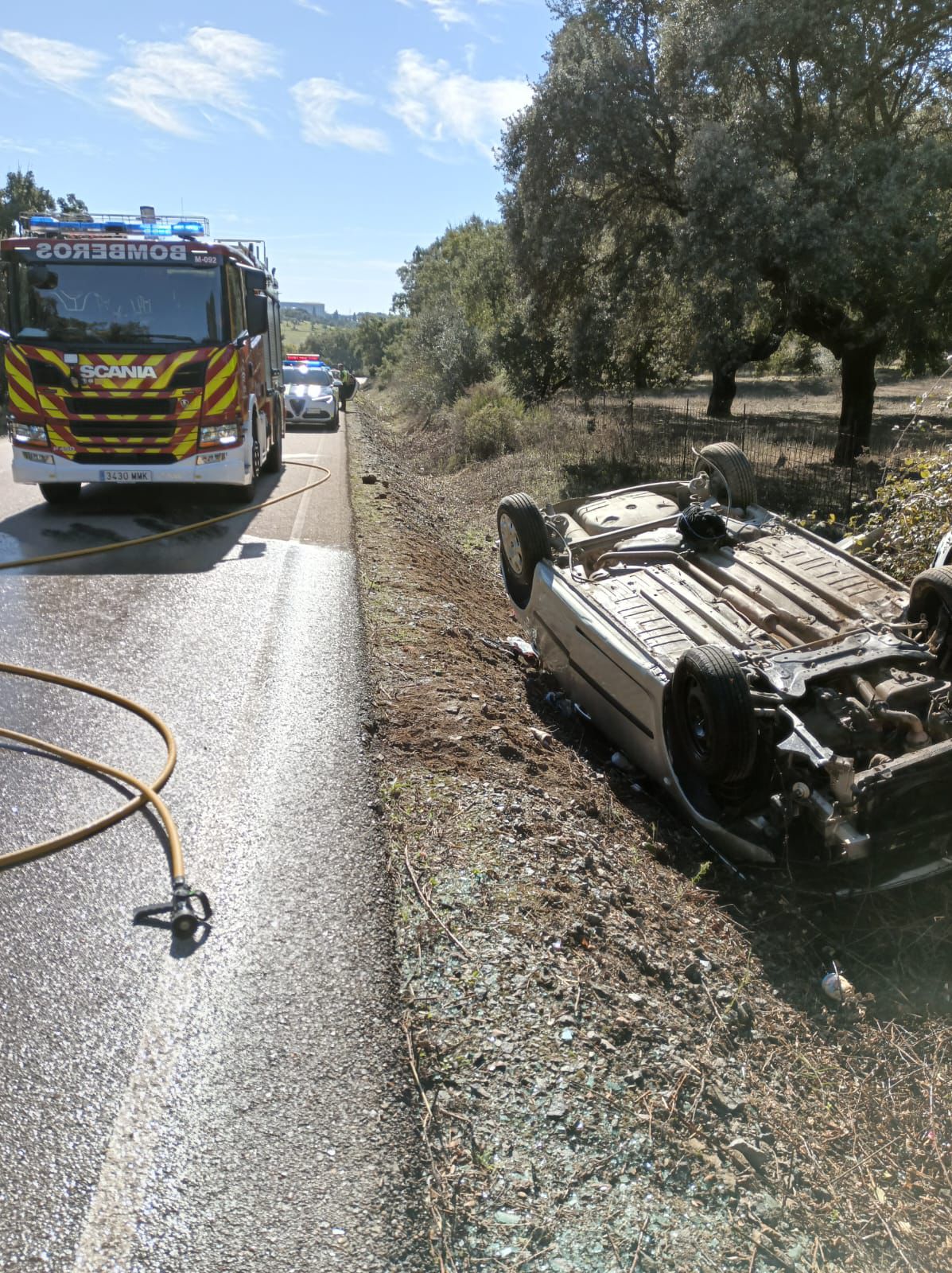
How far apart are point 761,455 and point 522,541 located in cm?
1122

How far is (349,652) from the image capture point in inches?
271

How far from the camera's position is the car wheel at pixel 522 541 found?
712cm

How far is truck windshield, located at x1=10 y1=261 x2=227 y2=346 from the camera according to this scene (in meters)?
10.5

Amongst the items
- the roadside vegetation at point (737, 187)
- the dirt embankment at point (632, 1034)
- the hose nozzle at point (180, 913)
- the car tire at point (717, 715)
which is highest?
the roadside vegetation at point (737, 187)

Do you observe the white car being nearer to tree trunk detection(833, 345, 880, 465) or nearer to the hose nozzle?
tree trunk detection(833, 345, 880, 465)

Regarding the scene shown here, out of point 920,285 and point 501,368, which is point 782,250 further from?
point 501,368

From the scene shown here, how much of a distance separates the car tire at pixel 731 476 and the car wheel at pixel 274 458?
30.8ft

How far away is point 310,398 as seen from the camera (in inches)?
1054

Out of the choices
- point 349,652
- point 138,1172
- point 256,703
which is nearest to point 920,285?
point 349,652

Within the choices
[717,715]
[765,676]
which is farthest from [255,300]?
[717,715]

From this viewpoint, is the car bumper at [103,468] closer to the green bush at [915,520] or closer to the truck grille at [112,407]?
the truck grille at [112,407]

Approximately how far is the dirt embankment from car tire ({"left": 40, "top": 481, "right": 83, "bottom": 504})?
7.26 m

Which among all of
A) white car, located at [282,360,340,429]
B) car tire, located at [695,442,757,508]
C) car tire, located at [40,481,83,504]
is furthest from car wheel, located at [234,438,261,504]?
white car, located at [282,360,340,429]

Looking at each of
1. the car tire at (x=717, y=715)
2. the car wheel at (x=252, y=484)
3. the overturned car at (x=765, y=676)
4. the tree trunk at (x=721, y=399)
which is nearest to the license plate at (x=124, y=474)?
the car wheel at (x=252, y=484)
